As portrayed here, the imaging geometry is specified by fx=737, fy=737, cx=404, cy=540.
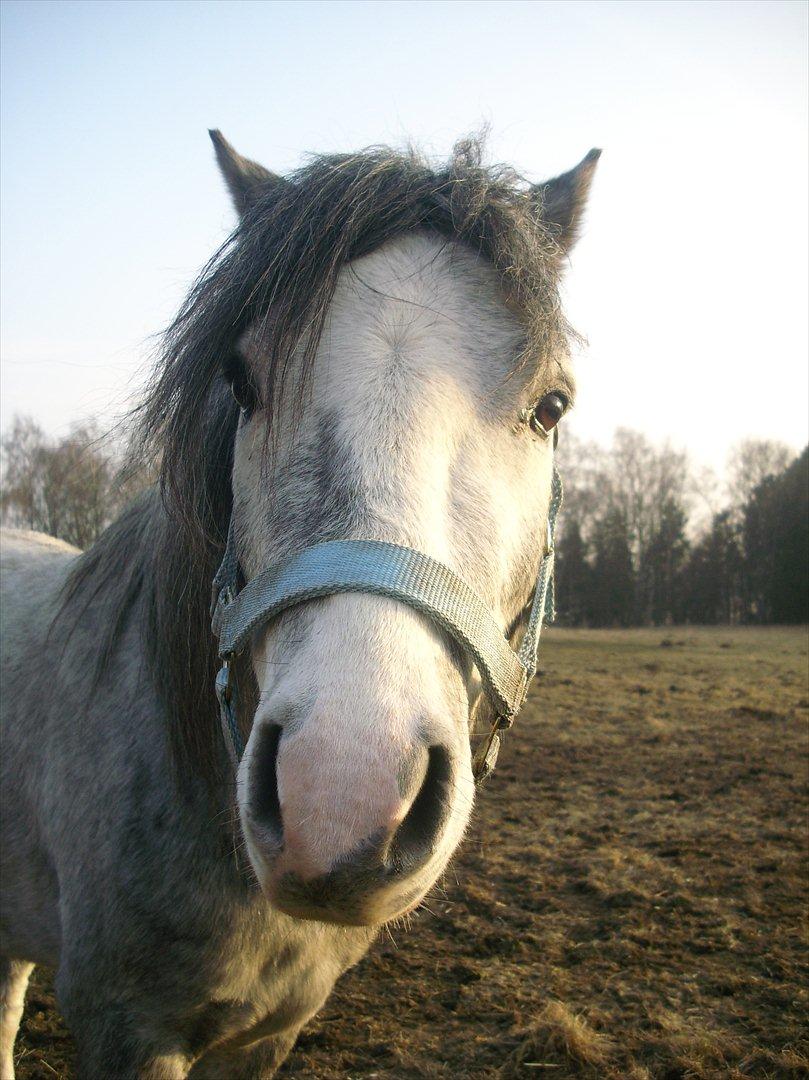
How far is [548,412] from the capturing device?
191 centimetres

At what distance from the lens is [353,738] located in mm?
1070

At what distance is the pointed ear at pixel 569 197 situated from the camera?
2.33 meters

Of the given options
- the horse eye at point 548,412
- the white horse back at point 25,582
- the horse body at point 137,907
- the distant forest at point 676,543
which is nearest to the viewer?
the horse eye at point 548,412

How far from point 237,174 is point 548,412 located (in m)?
1.26

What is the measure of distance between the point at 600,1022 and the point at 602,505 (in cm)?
3890

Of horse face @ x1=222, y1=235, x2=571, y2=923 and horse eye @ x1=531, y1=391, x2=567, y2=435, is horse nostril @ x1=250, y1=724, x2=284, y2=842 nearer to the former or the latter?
horse face @ x1=222, y1=235, x2=571, y2=923

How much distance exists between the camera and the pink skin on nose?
1062mm

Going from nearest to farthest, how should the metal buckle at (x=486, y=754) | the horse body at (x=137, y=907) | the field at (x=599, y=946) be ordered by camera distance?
the metal buckle at (x=486, y=754)
the horse body at (x=137, y=907)
the field at (x=599, y=946)

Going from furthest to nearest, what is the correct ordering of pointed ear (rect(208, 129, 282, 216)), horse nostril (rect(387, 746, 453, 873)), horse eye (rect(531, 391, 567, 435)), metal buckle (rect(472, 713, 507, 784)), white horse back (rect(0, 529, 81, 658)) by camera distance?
white horse back (rect(0, 529, 81, 658))
pointed ear (rect(208, 129, 282, 216))
horse eye (rect(531, 391, 567, 435))
metal buckle (rect(472, 713, 507, 784))
horse nostril (rect(387, 746, 453, 873))

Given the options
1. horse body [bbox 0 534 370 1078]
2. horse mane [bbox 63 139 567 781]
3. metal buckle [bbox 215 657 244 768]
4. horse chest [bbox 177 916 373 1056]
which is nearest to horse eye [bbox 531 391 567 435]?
horse mane [bbox 63 139 567 781]

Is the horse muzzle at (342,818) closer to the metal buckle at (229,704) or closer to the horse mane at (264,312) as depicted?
the metal buckle at (229,704)

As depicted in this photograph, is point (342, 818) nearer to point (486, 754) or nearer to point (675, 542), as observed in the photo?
point (486, 754)

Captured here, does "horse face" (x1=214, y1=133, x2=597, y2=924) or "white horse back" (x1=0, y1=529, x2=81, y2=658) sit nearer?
"horse face" (x1=214, y1=133, x2=597, y2=924)

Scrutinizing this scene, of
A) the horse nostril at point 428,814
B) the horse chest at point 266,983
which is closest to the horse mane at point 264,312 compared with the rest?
A: the horse chest at point 266,983
